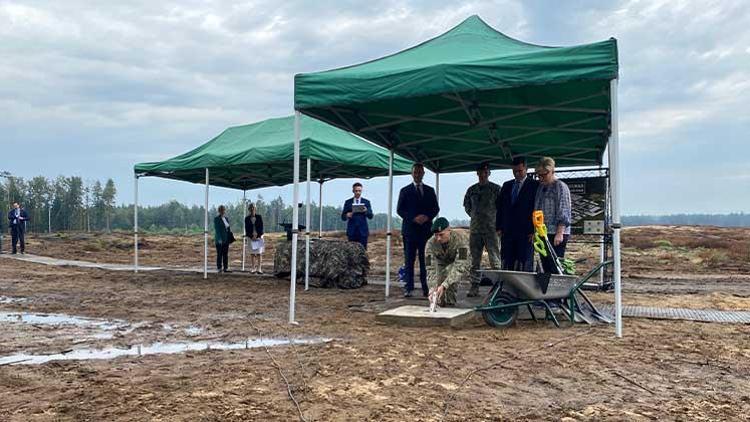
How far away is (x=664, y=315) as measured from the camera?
6.57 metres

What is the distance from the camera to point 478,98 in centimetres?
668

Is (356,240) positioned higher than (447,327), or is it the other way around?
(356,240)

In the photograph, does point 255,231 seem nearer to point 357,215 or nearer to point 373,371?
point 357,215

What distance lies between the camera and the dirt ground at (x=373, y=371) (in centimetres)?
322

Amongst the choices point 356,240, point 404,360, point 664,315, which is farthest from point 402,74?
point 356,240

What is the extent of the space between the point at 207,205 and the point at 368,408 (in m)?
9.88

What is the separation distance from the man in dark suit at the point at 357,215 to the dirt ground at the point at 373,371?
10.2 ft

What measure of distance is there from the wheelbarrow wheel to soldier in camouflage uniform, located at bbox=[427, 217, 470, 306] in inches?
24.6

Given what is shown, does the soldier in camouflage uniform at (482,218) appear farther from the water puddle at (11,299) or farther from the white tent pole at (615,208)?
the water puddle at (11,299)

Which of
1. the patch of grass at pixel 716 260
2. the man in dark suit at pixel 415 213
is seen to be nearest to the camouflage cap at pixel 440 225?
the man in dark suit at pixel 415 213

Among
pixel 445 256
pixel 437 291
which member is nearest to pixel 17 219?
pixel 445 256

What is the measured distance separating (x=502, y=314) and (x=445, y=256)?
966mm

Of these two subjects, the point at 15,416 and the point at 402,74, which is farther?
the point at 402,74

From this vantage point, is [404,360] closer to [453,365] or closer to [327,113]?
[453,365]
